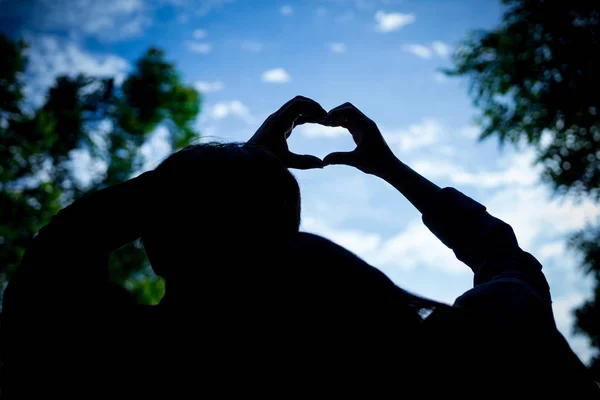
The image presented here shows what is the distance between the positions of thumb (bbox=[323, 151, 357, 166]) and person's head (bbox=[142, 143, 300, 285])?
0.62 meters

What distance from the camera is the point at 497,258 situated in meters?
1.22

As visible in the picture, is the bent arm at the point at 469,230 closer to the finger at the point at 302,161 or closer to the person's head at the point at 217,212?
the finger at the point at 302,161

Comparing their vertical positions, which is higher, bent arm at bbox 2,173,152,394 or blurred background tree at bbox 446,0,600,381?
blurred background tree at bbox 446,0,600,381

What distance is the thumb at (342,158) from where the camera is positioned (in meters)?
1.57

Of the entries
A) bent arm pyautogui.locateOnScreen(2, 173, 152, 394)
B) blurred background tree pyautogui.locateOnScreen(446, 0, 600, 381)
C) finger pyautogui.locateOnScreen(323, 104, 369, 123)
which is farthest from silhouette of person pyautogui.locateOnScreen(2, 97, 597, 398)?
blurred background tree pyautogui.locateOnScreen(446, 0, 600, 381)

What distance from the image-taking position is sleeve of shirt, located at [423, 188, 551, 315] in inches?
42.8

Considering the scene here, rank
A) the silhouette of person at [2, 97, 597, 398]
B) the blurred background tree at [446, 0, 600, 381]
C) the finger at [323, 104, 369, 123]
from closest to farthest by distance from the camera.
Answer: the silhouette of person at [2, 97, 597, 398] → the finger at [323, 104, 369, 123] → the blurred background tree at [446, 0, 600, 381]

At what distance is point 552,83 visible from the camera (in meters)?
8.95

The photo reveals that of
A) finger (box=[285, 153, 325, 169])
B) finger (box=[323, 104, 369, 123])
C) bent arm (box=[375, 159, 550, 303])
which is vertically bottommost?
bent arm (box=[375, 159, 550, 303])

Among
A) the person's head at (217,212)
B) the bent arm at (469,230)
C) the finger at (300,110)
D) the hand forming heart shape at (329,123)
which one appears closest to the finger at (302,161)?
the hand forming heart shape at (329,123)

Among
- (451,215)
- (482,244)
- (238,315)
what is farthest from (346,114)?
(238,315)

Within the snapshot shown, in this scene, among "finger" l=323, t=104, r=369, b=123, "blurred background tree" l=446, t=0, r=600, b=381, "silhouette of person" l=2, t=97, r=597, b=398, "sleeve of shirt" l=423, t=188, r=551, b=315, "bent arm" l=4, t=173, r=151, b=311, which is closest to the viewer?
"silhouette of person" l=2, t=97, r=597, b=398

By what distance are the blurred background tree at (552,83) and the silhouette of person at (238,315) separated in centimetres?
1042

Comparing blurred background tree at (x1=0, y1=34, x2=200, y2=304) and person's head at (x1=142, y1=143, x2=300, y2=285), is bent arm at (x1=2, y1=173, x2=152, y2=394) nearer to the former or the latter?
person's head at (x1=142, y1=143, x2=300, y2=285)
